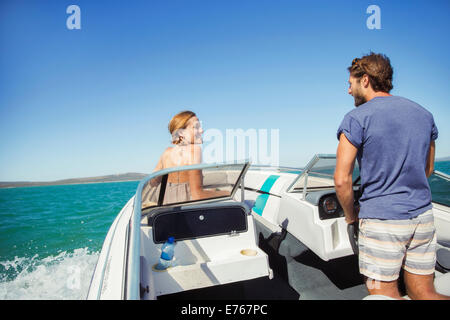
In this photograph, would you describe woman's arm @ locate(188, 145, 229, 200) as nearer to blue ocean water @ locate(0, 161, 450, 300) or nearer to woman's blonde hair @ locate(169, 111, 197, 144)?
woman's blonde hair @ locate(169, 111, 197, 144)

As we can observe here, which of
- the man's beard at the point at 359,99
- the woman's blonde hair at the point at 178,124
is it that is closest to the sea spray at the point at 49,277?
the woman's blonde hair at the point at 178,124

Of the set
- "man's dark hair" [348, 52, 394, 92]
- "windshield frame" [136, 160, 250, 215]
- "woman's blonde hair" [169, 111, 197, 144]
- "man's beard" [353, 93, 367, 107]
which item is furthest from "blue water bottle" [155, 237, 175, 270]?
"man's dark hair" [348, 52, 394, 92]

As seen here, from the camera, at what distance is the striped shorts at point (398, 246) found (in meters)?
1.20

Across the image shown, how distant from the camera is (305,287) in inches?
89.0

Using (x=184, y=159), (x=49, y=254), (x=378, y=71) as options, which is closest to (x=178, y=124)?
(x=184, y=159)

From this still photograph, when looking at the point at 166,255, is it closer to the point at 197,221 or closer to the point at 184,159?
the point at 197,221

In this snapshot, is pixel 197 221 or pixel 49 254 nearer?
pixel 197 221

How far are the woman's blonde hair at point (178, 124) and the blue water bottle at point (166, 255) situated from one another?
3.18ft

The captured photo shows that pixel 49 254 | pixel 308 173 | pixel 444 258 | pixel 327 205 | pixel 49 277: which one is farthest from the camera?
pixel 49 254

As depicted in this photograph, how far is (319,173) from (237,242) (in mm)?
1302

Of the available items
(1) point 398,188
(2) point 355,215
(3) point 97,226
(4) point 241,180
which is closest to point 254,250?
(4) point 241,180

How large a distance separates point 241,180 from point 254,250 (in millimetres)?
689

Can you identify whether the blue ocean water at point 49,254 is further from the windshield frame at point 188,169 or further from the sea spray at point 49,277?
the windshield frame at point 188,169

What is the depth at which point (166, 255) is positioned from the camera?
1.71m
